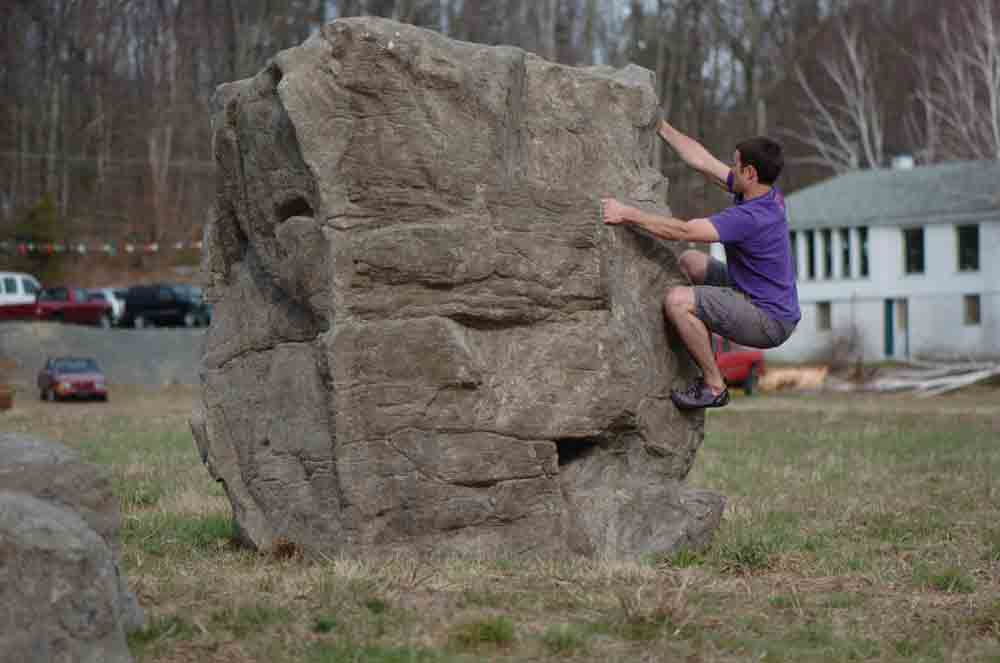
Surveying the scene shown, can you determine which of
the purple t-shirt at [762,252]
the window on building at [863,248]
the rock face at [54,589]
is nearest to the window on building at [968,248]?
the window on building at [863,248]

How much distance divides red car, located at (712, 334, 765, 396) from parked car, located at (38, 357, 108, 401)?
15.4 metres

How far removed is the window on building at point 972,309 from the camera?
4925 cm

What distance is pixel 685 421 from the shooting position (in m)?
9.27

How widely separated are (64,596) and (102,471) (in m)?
1.84

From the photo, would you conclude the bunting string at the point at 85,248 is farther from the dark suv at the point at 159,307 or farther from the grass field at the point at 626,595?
the grass field at the point at 626,595

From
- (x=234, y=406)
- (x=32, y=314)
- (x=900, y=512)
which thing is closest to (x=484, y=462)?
(x=234, y=406)

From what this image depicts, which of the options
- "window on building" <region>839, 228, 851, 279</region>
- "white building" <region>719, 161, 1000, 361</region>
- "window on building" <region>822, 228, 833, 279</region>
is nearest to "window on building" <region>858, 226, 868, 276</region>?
"white building" <region>719, 161, 1000, 361</region>

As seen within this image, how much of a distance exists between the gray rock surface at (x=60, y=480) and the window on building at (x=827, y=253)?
48211 millimetres

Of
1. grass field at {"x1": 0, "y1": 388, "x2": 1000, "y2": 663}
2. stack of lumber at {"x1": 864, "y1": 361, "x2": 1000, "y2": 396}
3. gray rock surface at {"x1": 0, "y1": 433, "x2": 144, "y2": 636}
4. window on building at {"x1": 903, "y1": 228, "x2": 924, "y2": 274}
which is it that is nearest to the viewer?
grass field at {"x1": 0, "y1": 388, "x2": 1000, "y2": 663}

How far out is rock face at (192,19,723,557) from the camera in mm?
8180

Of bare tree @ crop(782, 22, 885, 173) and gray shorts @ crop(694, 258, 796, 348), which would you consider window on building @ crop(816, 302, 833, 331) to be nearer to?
bare tree @ crop(782, 22, 885, 173)

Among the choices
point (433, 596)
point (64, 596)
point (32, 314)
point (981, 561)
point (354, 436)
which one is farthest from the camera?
point (32, 314)

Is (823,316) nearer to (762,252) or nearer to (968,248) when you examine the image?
(968,248)

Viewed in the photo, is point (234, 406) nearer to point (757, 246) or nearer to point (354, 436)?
point (354, 436)
